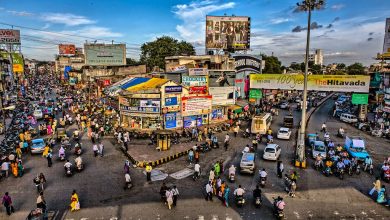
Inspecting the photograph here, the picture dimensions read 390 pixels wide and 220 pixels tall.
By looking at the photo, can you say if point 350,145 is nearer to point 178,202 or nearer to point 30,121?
point 178,202

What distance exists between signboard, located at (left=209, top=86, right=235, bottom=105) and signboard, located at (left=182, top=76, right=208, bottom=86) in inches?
53.6

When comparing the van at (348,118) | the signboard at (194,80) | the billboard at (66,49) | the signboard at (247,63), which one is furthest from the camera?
the billboard at (66,49)

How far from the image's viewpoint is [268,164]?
75.2ft

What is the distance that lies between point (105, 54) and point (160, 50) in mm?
21442

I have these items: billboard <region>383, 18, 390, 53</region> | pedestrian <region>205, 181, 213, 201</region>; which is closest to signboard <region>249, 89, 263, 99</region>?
billboard <region>383, 18, 390, 53</region>

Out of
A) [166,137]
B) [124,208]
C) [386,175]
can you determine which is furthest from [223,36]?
[124,208]

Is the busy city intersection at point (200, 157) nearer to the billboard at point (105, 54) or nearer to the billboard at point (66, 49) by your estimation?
the billboard at point (105, 54)

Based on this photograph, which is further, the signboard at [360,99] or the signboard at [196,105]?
the signboard at [360,99]

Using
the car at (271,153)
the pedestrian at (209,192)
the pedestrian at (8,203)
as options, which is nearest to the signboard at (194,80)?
the car at (271,153)

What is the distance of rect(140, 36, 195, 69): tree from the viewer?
8069 cm

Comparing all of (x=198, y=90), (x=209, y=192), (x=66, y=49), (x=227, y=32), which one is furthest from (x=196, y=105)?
(x=66, y=49)

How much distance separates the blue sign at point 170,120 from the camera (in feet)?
105

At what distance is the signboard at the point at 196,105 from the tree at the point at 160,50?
4745 cm

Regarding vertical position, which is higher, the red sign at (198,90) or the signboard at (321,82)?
the signboard at (321,82)
